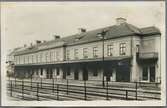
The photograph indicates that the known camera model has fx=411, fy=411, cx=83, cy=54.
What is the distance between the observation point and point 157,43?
152 cm

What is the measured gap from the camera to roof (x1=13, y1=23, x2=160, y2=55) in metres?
1.51

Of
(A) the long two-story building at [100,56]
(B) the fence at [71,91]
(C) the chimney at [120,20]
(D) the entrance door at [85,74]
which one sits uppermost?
(C) the chimney at [120,20]

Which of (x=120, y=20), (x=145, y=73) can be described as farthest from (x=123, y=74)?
(x=120, y=20)

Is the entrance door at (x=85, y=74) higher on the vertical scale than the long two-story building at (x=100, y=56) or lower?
lower

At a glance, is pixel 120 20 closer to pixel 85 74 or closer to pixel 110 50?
pixel 110 50

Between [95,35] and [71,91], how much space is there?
0.23 metres

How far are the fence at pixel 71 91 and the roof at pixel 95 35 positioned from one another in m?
Answer: 0.13

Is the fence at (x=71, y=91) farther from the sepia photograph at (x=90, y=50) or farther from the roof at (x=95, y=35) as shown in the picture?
the roof at (x=95, y=35)

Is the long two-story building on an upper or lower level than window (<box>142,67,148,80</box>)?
upper

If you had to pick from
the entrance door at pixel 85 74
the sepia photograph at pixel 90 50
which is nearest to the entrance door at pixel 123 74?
the sepia photograph at pixel 90 50

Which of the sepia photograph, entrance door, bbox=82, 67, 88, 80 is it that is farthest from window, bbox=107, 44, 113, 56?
entrance door, bbox=82, 67, 88, 80

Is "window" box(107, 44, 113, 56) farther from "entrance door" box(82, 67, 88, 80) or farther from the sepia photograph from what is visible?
"entrance door" box(82, 67, 88, 80)

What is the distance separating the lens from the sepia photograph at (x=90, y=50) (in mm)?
1515

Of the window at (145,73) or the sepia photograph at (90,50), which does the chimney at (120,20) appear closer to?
the sepia photograph at (90,50)
